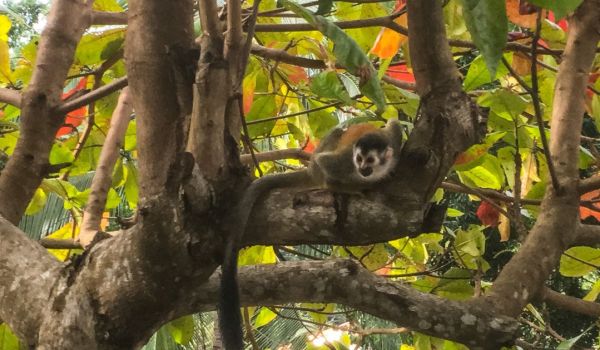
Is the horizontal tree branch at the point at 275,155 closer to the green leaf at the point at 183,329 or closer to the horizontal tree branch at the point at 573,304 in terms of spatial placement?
the green leaf at the point at 183,329

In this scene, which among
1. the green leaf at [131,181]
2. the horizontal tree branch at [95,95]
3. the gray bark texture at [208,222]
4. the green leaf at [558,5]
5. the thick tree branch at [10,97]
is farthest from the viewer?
the green leaf at [131,181]

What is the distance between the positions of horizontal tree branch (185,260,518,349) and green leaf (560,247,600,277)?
634 mm

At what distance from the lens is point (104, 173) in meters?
1.39

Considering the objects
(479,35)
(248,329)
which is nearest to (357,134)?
(248,329)

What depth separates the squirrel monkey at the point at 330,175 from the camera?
0.88 meters

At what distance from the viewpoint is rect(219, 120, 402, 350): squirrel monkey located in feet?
2.87

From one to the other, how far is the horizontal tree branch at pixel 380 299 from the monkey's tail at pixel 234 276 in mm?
41

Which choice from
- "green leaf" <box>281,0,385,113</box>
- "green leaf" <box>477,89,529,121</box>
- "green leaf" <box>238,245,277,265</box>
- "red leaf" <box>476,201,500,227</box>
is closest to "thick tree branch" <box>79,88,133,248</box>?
"green leaf" <box>238,245,277,265</box>

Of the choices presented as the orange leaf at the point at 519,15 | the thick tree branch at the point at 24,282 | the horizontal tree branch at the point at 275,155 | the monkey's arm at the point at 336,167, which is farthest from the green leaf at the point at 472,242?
the thick tree branch at the point at 24,282

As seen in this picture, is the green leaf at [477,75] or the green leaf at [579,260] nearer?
the green leaf at [477,75]

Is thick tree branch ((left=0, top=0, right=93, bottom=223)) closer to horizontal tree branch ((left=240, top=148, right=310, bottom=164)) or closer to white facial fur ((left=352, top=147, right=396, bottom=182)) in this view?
horizontal tree branch ((left=240, top=148, right=310, bottom=164))

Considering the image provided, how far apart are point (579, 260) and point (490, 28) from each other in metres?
1.00

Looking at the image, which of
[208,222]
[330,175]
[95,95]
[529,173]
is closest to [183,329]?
[330,175]

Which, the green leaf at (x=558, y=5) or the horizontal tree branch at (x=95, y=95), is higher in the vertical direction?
the horizontal tree branch at (x=95, y=95)
